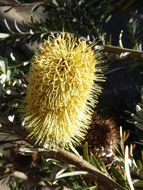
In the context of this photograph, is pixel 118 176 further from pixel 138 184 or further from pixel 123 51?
pixel 123 51

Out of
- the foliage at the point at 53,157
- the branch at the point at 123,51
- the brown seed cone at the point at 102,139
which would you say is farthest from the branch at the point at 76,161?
the branch at the point at 123,51

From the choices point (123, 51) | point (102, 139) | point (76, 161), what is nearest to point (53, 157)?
Answer: point (76, 161)

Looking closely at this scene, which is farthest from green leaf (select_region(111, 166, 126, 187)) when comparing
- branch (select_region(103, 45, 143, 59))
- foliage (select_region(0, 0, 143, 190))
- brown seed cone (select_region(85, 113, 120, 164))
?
branch (select_region(103, 45, 143, 59))

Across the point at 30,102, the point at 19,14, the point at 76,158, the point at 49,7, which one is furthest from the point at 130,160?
the point at 19,14

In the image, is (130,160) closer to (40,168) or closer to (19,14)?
(40,168)

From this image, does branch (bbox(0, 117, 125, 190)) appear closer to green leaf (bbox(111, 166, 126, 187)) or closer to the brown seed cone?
green leaf (bbox(111, 166, 126, 187))

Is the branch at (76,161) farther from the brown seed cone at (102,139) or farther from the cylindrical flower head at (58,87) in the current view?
the brown seed cone at (102,139)
